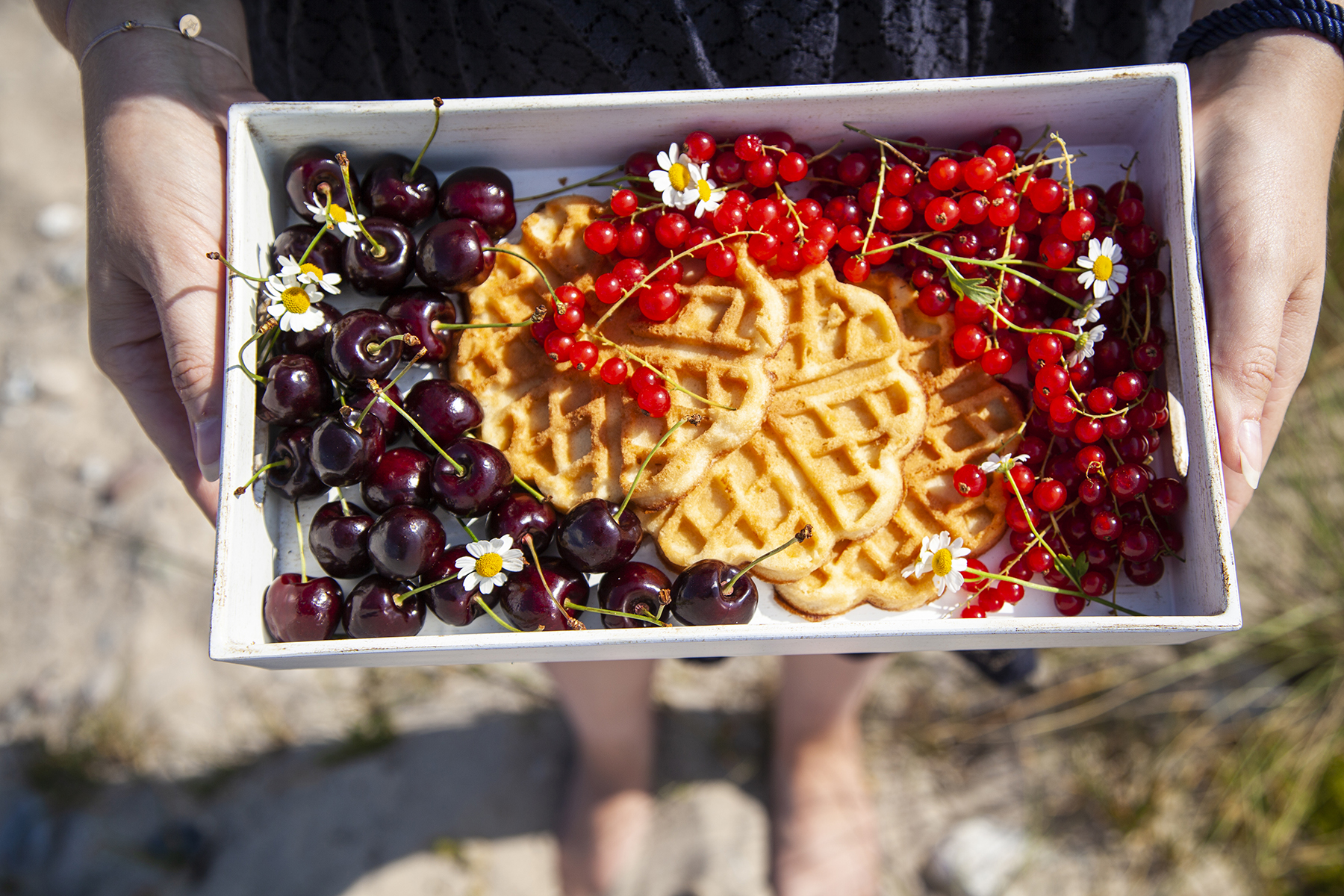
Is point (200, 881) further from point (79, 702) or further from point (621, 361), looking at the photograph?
point (621, 361)

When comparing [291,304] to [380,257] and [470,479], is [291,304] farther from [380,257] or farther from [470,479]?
[470,479]

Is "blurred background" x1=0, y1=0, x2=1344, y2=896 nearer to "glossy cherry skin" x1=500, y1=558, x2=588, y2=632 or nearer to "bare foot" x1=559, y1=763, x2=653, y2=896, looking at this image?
"bare foot" x1=559, y1=763, x2=653, y2=896

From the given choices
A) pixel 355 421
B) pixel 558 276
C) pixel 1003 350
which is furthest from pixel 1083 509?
pixel 355 421

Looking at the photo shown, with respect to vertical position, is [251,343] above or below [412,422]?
above

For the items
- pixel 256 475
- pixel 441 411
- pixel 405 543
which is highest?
pixel 441 411

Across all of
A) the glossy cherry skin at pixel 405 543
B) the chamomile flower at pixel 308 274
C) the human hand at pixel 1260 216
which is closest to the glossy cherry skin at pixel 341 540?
the glossy cherry skin at pixel 405 543

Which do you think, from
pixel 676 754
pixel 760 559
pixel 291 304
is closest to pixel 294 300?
pixel 291 304

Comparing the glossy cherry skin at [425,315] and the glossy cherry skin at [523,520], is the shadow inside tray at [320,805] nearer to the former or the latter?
the glossy cherry skin at [523,520]
